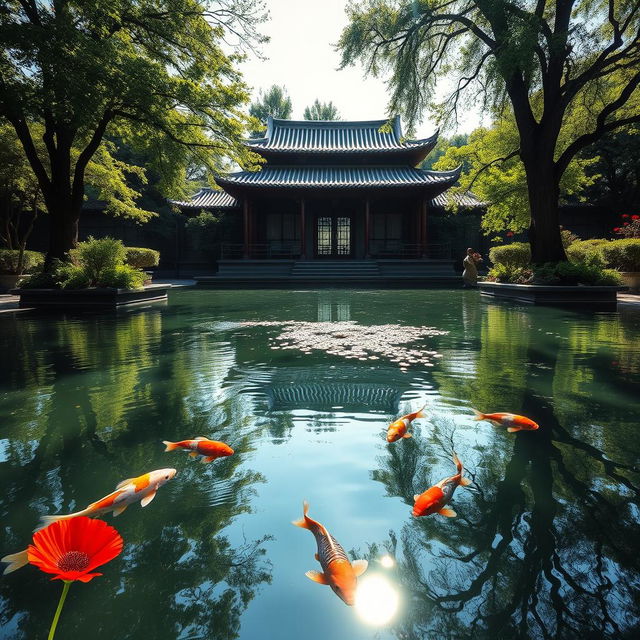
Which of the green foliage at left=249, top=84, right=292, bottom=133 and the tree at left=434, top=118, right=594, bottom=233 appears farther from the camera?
the green foliage at left=249, top=84, right=292, bottom=133

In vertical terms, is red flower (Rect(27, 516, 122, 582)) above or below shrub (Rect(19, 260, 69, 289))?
below

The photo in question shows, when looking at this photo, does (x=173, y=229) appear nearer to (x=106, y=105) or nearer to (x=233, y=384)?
(x=106, y=105)

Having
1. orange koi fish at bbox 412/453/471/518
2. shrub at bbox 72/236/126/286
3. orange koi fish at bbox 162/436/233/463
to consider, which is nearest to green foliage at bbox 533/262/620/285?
shrub at bbox 72/236/126/286

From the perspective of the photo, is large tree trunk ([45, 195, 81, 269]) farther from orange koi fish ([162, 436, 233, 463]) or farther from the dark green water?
orange koi fish ([162, 436, 233, 463])

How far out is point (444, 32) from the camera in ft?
42.5

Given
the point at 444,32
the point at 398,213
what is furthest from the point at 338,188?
the point at 444,32

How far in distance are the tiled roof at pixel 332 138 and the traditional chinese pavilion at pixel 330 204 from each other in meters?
0.06

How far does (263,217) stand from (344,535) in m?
24.0

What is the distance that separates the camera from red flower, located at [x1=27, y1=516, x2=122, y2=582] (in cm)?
93

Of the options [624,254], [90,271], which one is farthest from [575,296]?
[90,271]

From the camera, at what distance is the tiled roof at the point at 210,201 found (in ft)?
78.9

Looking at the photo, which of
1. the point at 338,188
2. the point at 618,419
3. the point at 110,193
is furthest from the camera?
the point at 338,188

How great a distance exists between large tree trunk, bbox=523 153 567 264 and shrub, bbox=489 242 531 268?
2162 millimetres

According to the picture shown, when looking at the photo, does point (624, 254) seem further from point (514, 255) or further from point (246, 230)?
point (246, 230)
